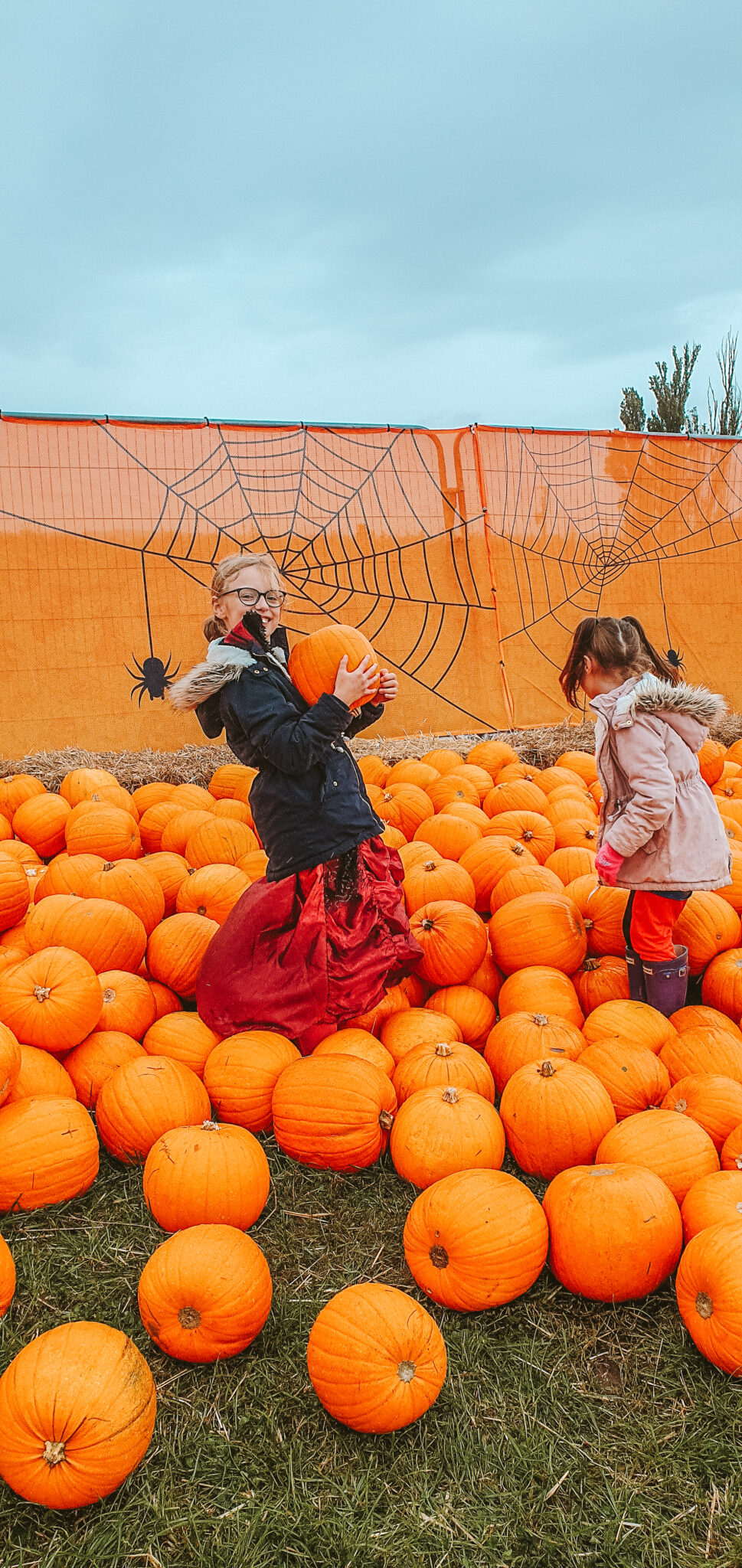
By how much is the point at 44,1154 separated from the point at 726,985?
2587mm

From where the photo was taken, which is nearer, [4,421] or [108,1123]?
[108,1123]

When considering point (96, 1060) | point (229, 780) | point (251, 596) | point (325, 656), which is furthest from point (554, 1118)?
point (229, 780)

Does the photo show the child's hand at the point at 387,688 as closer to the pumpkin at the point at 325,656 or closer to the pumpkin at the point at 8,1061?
the pumpkin at the point at 325,656

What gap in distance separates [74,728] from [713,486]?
26.0 ft

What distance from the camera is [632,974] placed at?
3.79m

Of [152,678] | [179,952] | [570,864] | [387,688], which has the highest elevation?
[387,688]

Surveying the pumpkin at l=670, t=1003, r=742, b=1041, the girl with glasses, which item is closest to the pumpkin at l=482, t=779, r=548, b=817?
the girl with glasses

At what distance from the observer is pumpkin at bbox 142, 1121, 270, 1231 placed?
262cm

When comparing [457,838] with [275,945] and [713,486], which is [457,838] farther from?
[713,486]

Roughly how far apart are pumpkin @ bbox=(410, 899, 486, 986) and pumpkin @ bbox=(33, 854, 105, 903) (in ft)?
5.20

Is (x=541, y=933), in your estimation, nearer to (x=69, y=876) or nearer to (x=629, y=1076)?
(x=629, y=1076)

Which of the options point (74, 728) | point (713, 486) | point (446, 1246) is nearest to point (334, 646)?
point (446, 1246)

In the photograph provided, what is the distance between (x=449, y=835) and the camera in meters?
5.05

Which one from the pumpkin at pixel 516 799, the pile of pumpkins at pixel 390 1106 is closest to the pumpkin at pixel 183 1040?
the pile of pumpkins at pixel 390 1106
